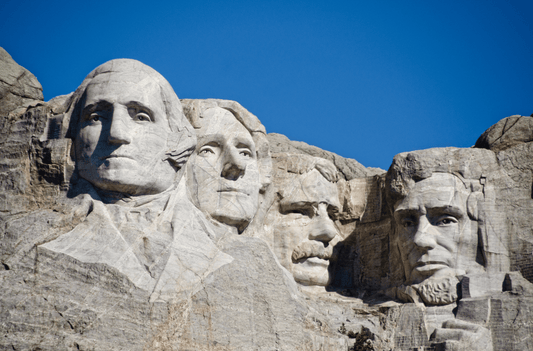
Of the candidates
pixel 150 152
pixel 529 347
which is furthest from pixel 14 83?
pixel 529 347

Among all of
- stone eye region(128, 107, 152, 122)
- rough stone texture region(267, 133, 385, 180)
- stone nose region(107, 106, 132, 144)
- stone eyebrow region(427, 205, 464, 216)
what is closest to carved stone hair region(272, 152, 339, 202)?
rough stone texture region(267, 133, 385, 180)

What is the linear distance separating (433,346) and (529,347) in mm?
1153

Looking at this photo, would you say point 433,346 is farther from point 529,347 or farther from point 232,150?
point 232,150

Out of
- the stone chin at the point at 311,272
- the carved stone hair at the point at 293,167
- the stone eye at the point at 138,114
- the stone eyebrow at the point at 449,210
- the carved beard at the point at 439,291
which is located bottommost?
the carved beard at the point at 439,291

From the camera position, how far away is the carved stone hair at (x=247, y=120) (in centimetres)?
1234

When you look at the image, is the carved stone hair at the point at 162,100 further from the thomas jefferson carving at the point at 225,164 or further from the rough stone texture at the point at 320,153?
the rough stone texture at the point at 320,153

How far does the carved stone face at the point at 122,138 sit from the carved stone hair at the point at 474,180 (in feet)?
11.3

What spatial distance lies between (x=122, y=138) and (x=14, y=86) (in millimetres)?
2776

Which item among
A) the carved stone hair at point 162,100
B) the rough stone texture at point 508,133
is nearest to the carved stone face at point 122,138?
the carved stone hair at point 162,100

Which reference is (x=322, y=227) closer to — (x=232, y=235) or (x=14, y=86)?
(x=232, y=235)

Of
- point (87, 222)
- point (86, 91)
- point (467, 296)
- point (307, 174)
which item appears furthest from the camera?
point (307, 174)

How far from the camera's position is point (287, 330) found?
10.6m

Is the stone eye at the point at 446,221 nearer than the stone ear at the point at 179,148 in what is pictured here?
No

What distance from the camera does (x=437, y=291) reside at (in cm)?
1204
